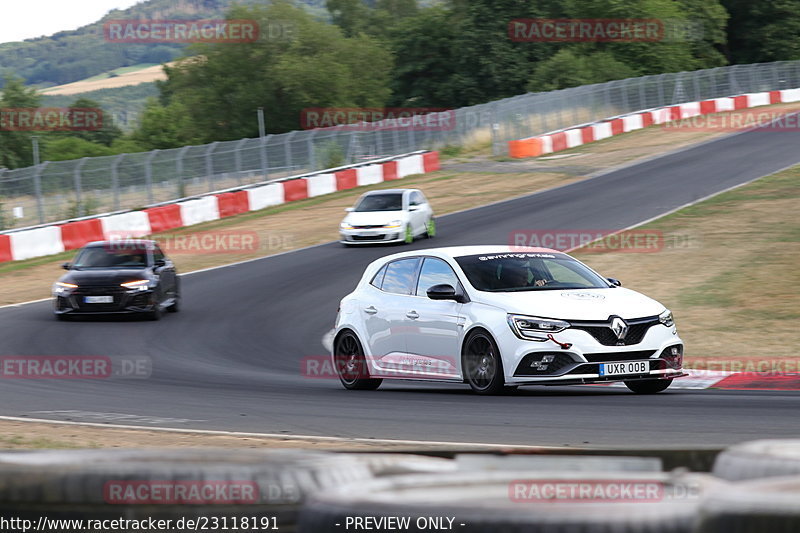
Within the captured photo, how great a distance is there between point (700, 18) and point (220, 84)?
35.6 meters

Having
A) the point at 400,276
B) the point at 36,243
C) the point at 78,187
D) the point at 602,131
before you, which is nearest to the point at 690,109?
the point at 602,131

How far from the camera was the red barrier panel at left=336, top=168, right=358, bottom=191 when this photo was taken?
133ft

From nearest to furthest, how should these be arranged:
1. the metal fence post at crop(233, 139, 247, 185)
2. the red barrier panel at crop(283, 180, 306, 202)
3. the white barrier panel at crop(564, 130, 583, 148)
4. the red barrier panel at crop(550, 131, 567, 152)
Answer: the metal fence post at crop(233, 139, 247, 185), the red barrier panel at crop(283, 180, 306, 202), the red barrier panel at crop(550, 131, 567, 152), the white barrier panel at crop(564, 130, 583, 148)

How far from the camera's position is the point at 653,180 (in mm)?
34719

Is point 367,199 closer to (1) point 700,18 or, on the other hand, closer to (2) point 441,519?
(2) point 441,519

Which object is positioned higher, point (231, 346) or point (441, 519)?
point (441, 519)

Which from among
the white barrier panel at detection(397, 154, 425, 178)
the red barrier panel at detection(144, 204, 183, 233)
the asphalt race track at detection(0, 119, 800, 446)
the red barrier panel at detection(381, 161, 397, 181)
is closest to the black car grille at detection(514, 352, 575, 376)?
the asphalt race track at detection(0, 119, 800, 446)

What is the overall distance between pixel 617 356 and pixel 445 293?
188cm

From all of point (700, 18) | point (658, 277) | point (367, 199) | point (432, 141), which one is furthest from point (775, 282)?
point (700, 18)

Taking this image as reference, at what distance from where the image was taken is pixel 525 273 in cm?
1191

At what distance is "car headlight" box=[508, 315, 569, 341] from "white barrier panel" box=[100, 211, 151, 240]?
22055mm

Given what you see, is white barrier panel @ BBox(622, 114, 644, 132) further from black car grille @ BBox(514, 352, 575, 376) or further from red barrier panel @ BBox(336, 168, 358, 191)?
black car grille @ BBox(514, 352, 575, 376)

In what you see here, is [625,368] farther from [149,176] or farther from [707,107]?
[707,107]

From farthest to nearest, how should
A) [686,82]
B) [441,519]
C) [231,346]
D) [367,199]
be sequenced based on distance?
1. [686,82]
2. [367,199]
3. [231,346]
4. [441,519]
